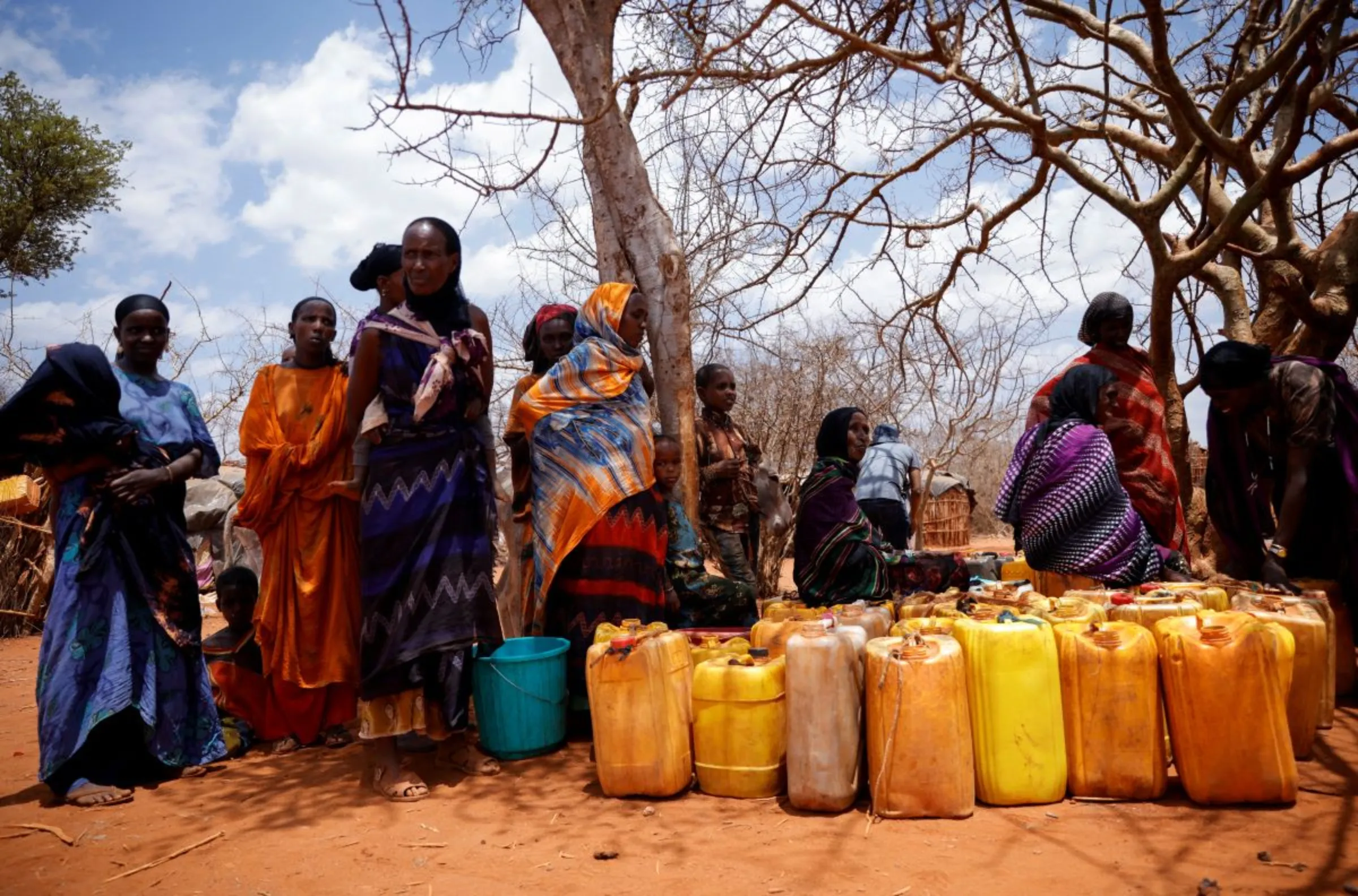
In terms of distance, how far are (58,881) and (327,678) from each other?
1.21 m

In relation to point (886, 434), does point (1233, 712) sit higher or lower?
lower

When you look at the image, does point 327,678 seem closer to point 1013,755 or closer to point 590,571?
point 590,571

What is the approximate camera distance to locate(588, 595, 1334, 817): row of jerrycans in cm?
277

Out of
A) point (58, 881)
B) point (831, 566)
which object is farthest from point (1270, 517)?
point (58, 881)

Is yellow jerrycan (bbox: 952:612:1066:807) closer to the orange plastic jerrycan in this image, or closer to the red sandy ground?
the red sandy ground

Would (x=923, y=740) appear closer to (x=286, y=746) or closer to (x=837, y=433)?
(x=837, y=433)

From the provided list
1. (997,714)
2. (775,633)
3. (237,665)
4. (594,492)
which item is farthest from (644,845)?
(237,665)

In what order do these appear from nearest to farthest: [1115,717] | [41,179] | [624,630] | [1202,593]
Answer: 1. [1115,717]
2. [624,630]
3. [1202,593]
4. [41,179]

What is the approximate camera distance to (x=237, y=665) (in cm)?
413

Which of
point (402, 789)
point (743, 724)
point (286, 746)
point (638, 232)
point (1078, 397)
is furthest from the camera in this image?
point (638, 232)

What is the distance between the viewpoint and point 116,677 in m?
3.46

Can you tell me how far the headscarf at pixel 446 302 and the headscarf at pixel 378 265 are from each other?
354mm

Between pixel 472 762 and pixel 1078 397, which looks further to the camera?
pixel 1078 397

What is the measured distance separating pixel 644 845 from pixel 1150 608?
2.07 meters
